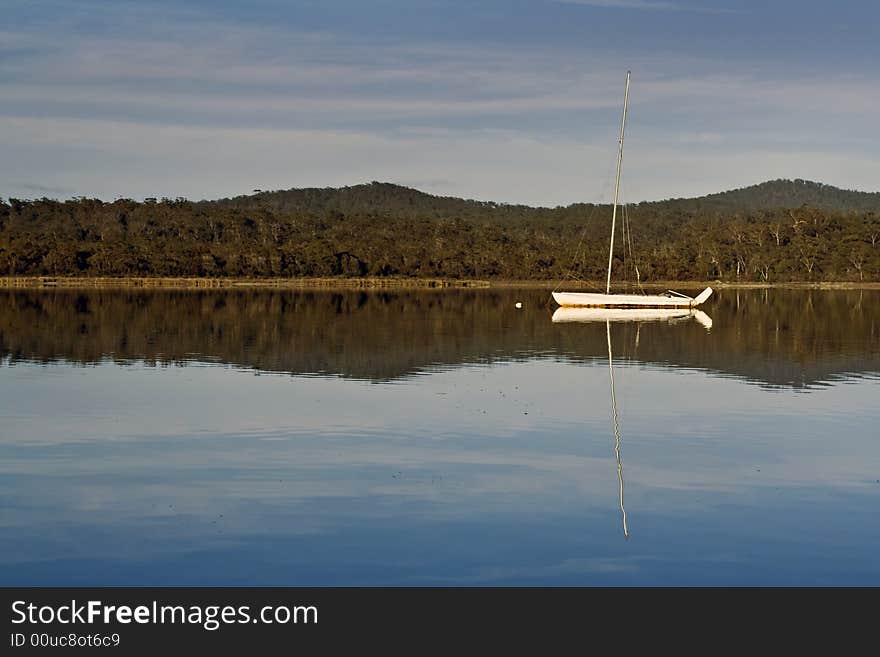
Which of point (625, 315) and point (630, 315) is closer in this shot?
point (625, 315)

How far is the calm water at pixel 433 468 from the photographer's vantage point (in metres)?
11.7

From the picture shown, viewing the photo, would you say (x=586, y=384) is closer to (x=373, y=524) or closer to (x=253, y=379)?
(x=253, y=379)

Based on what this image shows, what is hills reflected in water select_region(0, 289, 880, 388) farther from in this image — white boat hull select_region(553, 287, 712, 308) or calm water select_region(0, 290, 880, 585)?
white boat hull select_region(553, 287, 712, 308)

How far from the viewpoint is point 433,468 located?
16.6 m

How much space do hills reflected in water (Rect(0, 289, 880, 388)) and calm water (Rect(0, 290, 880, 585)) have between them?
0.36 meters

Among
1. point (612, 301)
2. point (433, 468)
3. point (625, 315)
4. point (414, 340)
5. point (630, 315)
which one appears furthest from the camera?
point (612, 301)

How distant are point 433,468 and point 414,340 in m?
24.4

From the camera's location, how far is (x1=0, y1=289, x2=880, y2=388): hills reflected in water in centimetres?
3231

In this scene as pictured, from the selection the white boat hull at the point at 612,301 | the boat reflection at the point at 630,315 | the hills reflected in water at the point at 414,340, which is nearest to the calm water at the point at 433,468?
the hills reflected in water at the point at 414,340

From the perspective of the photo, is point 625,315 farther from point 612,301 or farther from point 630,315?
point 612,301

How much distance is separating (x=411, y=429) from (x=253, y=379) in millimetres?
8633

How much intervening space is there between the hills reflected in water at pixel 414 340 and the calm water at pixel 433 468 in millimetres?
359

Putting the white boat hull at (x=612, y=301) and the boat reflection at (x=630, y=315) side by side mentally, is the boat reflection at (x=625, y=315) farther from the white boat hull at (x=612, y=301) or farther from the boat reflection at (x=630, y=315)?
the white boat hull at (x=612, y=301)

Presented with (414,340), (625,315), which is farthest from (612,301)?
(414,340)
